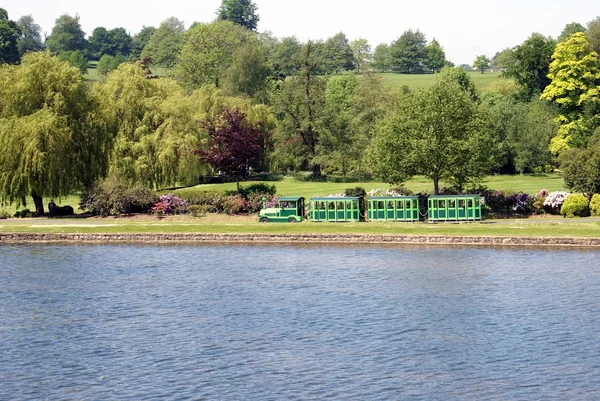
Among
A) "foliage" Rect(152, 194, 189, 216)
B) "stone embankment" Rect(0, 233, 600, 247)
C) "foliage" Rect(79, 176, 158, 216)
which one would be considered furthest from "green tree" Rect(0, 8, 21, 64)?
"stone embankment" Rect(0, 233, 600, 247)

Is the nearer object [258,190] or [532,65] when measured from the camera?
[258,190]

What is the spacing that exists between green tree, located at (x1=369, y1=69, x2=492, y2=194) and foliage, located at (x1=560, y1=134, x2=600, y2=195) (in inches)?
231

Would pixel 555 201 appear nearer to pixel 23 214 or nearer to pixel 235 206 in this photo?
pixel 235 206

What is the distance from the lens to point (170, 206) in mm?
67938

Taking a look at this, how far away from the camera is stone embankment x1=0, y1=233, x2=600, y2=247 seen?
53094 mm

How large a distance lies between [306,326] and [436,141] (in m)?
32.5

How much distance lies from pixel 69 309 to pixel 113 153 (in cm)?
3753

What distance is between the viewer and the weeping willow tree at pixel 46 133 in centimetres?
6738

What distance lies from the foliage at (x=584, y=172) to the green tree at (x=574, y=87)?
109 ft

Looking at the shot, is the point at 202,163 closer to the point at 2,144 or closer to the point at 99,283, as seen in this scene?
the point at 2,144

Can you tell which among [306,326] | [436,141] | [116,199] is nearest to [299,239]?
[436,141]

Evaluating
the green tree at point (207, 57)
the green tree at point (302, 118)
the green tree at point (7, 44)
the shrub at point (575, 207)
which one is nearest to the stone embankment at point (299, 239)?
the shrub at point (575, 207)

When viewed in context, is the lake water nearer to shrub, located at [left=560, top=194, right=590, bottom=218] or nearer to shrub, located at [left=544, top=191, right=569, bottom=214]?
shrub, located at [left=560, top=194, right=590, bottom=218]

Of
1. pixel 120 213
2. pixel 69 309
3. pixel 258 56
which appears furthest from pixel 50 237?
pixel 258 56
